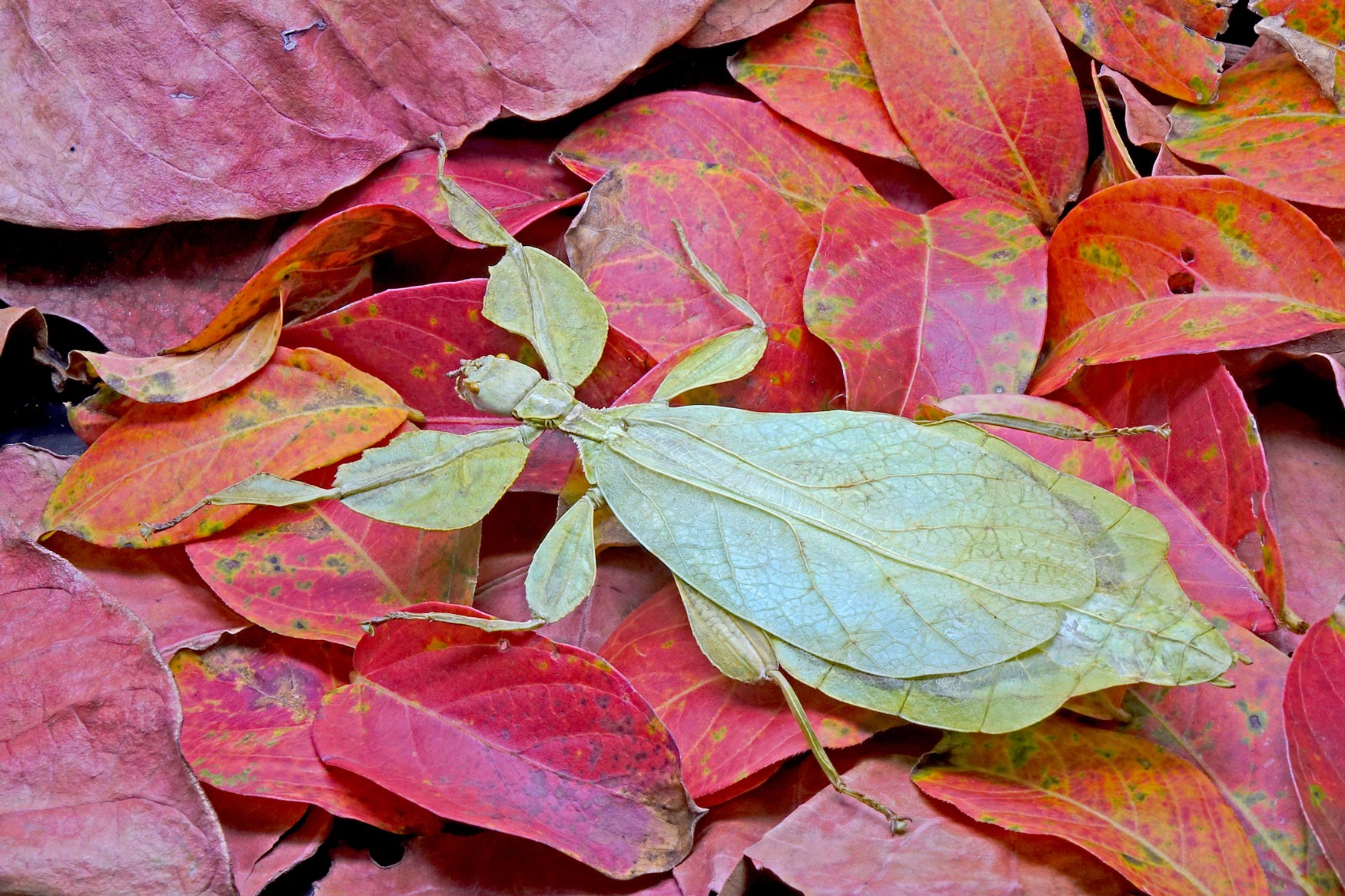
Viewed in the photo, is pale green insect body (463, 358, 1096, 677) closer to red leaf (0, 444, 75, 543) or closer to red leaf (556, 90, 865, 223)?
red leaf (556, 90, 865, 223)

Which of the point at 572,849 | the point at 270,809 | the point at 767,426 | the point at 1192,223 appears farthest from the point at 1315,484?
the point at 270,809

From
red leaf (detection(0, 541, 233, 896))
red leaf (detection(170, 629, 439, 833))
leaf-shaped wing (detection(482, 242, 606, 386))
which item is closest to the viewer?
red leaf (detection(0, 541, 233, 896))

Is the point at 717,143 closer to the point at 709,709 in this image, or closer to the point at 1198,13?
the point at 1198,13

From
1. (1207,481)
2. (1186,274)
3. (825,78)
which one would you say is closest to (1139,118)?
(1186,274)

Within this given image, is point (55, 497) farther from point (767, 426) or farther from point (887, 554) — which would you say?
point (887, 554)

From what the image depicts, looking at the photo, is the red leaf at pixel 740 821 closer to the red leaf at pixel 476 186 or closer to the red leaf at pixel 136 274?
the red leaf at pixel 476 186

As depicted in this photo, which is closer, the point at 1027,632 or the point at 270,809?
the point at 1027,632

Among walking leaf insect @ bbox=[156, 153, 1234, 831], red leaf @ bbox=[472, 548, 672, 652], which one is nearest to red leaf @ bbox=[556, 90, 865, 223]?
walking leaf insect @ bbox=[156, 153, 1234, 831]
